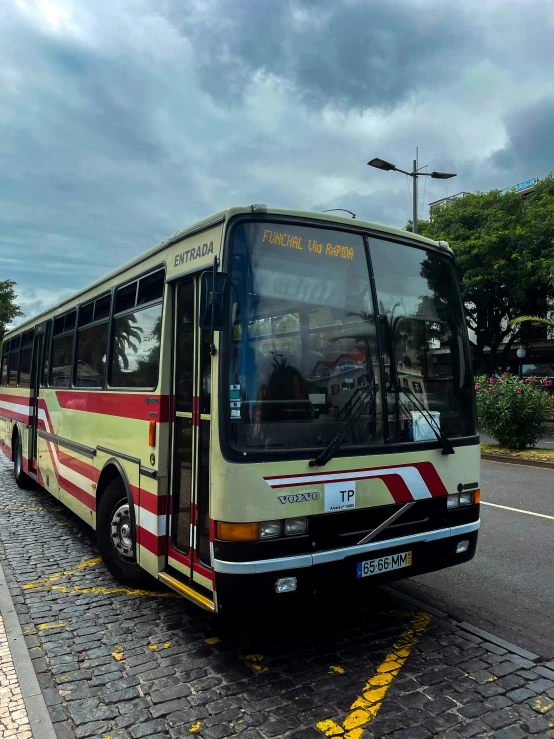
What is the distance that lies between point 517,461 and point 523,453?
628mm

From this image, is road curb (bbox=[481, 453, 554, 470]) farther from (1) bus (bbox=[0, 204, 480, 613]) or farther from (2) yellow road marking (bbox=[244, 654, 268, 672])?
(2) yellow road marking (bbox=[244, 654, 268, 672])

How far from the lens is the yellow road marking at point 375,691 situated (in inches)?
125

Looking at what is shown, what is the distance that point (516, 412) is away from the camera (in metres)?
14.7

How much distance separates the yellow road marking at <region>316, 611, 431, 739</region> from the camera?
10.4 ft

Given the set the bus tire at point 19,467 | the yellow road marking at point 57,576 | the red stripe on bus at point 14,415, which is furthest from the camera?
the bus tire at point 19,467

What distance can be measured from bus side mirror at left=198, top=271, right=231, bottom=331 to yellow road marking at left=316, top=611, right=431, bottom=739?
2.32 metres

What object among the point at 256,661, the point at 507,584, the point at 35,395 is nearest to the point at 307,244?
the point at 256,661

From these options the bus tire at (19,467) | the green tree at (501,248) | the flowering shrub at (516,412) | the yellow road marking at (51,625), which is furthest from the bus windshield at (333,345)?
the green tree at (501,248)

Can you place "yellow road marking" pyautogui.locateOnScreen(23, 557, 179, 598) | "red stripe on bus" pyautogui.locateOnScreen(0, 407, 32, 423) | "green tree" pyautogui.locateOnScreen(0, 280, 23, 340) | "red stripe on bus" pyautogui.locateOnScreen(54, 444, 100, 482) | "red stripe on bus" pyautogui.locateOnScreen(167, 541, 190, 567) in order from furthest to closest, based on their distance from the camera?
1. "green tree" pyautogui.locateOnScreen(0, 280, 23, 340)
2. "red stripe on bus" pyautogui.locateOnScreen(0, 407, 32, 423)
3. "red stripe on bus" pyautogui.locateOnScreen(54, 444, 100, 482)
4. "yellow road marking" pyautogui.locateOnScreen(23, 557, 179, 598)
5. "red stripe on bus" pyautogui.locateOnScreen(167, 541, 190, 567)

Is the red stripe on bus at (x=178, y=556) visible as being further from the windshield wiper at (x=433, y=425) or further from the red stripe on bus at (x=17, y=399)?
the red stripe on bus at (x=17, y=399)

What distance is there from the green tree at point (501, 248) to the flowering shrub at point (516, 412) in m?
12.8

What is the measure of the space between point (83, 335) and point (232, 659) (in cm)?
434

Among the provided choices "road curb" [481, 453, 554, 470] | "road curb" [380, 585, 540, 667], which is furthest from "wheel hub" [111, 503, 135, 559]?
"road curb" [481, 453, 554, 470]

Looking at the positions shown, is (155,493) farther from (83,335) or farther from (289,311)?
(83,335)
